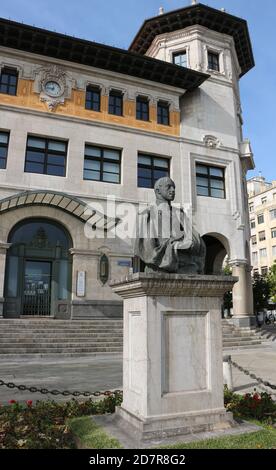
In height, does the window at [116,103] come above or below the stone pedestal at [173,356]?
above

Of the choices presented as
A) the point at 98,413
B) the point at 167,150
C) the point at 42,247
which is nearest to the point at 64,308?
the point at 42,247

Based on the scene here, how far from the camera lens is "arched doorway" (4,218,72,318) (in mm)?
18672

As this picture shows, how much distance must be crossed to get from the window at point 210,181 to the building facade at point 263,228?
4793 centimetres

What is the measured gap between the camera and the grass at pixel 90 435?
4199mm

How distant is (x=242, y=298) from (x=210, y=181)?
7635 mm

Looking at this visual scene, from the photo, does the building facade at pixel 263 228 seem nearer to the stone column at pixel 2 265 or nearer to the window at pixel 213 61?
the window at pixel 213 61

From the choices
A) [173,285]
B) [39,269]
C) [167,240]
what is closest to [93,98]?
[39,269]

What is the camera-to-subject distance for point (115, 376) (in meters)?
10.0

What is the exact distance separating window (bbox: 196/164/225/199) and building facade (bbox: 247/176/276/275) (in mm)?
47934

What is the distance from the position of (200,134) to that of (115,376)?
18.2m

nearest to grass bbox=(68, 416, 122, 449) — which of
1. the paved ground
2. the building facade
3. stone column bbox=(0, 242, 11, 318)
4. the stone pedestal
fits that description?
the stone pedestal

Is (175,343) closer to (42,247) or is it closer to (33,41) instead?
(42,247)

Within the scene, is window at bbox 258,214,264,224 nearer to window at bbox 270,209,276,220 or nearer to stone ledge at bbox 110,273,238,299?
window at bbox 270,209,276,220

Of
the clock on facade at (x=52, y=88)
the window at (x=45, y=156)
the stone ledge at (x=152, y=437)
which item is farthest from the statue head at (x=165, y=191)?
the clock on facade at (x=52, y=88)
